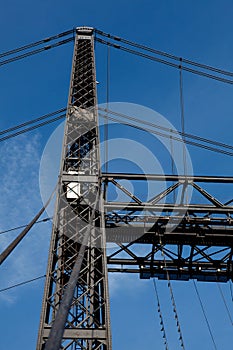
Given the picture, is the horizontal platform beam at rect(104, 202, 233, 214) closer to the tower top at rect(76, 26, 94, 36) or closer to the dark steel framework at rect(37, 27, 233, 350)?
the dark steel framework at rect(37, 27, 233, 350)

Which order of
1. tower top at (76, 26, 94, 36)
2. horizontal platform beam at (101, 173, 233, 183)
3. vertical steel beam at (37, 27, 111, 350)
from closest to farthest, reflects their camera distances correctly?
1. vertical steel beam at (37, 27, 111, 350)
2. horizontal platform beam at (101, 173, 233, 183)
3. tower top at (76, 26, 94, 36)

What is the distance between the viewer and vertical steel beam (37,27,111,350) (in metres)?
12.3

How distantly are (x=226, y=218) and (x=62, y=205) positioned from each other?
21.7 feet

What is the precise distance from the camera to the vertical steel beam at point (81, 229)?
485 inches

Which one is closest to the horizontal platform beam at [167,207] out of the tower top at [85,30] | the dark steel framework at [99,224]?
the dark steel framework at [99,224]

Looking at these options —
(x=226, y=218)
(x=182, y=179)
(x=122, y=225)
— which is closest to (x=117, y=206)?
(x=122, y=225)

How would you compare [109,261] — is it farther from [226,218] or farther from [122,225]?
[226,218]

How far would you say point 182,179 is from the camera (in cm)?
1866

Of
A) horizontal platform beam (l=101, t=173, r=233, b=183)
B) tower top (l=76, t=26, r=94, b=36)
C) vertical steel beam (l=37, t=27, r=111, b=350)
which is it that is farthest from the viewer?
tower top (l=76, t=26, r=94, b=36)

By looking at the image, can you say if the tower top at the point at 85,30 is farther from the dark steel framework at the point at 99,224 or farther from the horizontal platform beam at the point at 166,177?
the horizontal platform beam at the point at 166,177

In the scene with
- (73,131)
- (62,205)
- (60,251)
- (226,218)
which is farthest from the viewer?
(226,218)

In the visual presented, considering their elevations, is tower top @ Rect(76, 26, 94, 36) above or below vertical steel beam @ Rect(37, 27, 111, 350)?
above

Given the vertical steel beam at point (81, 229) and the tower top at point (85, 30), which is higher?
the tower top at point (85, 30)

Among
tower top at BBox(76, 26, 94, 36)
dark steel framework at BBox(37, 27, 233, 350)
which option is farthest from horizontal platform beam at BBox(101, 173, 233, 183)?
tower top at BBox(76, 26, 94, 36)
